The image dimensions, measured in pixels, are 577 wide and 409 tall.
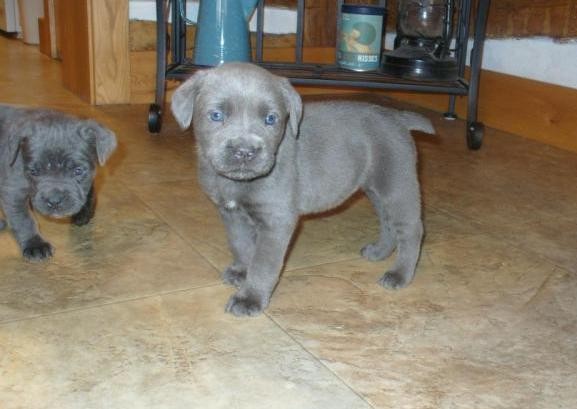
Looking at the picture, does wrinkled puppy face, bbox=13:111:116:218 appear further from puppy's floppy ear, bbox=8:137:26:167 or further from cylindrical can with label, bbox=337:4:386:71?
cylindrical can with label, bbox=337:4:386:71

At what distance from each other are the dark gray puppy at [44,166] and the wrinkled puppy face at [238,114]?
534mm

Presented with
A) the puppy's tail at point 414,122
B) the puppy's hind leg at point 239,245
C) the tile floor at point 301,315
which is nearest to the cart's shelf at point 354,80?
the tile floor at point 301,315

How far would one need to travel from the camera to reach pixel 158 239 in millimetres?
2684

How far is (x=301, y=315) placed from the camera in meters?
2.13

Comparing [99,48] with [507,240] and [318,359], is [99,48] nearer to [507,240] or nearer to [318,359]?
[507,240]

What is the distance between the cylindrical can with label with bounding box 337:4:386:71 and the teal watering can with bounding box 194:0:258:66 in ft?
1.90

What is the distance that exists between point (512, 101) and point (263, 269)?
302 centimetres

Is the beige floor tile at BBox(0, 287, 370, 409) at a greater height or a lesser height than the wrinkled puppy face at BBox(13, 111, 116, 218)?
lesser

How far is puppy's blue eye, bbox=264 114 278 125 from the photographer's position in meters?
2.05

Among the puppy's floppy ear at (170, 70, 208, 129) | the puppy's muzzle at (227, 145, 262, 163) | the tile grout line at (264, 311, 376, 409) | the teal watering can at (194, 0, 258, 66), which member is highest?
the teal watering can at (194, 0, 258, 66)

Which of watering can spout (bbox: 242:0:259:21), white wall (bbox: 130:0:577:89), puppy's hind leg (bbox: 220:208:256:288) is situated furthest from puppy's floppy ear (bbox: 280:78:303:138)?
white wall (bbox: 130:0:577:89)

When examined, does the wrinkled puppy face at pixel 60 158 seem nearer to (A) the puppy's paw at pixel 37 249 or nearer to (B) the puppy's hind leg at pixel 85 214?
(A) the puppy's paw at pixel 37 249

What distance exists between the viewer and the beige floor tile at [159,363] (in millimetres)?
1660

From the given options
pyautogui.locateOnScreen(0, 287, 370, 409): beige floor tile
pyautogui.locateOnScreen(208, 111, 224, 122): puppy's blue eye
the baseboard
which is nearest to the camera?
pyautogui.locateOnScreen(0, 287, 370, 409): beige floor tile
